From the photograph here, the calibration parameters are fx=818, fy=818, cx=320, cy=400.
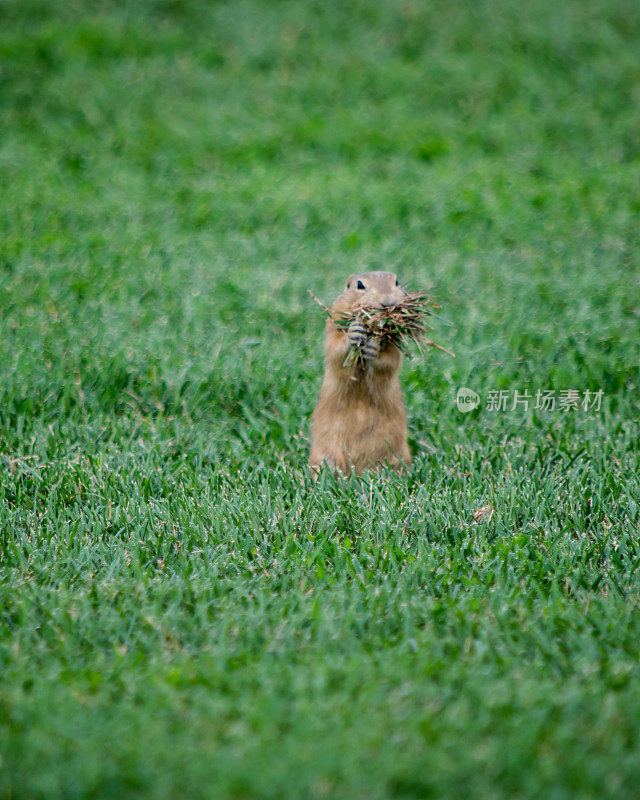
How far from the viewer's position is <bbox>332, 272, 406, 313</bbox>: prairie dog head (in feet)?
12.1

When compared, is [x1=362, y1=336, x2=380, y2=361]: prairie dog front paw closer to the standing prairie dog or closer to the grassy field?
the standing prairie dog

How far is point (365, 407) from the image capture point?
373 cm

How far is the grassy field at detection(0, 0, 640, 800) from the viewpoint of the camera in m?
2.15

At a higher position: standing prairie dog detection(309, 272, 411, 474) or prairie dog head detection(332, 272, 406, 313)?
prairie dog head detection(332, 272, 406, 313)

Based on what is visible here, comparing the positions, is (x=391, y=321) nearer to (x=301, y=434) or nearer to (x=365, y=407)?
(x=365, y=407)

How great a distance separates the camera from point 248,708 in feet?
7.24

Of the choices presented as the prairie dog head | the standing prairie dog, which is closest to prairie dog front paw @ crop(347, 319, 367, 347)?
the standing prairie dog

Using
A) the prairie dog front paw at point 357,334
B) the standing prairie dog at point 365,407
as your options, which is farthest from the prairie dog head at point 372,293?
the prairie dog front paw at point 357,334

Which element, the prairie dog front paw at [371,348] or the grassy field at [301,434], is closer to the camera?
the grassy field at [301,434]

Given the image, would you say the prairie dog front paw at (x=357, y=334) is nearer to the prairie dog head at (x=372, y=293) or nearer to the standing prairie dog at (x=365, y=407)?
the standing prairie dog at (x=365, y=407)

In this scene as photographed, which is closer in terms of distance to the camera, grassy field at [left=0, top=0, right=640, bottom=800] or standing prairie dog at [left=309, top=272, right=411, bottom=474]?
grassy field at [left=0, top=0, right=640, bottom=800]

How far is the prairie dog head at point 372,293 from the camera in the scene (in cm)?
367

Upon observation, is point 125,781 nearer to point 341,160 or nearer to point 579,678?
point 579,678

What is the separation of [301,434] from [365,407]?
61 centimetres
